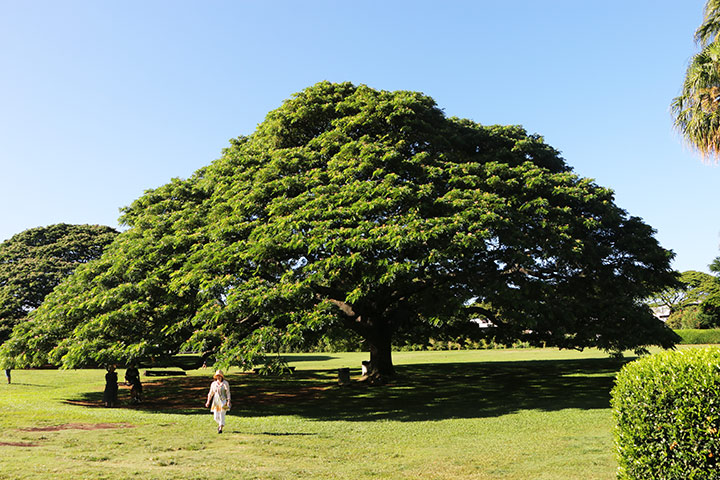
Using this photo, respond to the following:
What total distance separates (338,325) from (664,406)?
13313 mm

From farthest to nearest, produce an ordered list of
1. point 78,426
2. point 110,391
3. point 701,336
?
point 701,336 < point 110,391 < point 78,426

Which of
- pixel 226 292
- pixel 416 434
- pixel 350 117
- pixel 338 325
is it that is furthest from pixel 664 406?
pixel 350 117

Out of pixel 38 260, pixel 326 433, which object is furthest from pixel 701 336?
pixel 38 260

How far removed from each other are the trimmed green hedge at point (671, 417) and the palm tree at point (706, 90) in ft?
59.9

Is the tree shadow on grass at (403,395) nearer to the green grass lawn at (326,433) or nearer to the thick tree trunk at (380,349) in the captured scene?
the green grass lawn at (326,433)

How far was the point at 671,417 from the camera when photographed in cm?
690

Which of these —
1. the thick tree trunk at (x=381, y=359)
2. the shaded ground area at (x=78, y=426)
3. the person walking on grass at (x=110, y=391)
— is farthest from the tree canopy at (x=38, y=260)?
the shaded ground area at (x=78, y=426)

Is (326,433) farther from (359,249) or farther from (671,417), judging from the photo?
(671,417)

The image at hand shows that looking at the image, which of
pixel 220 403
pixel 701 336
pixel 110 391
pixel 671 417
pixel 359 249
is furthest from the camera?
pixel 701 336

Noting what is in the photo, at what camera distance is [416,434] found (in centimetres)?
1441

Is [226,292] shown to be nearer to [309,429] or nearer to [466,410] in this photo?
[309,429]

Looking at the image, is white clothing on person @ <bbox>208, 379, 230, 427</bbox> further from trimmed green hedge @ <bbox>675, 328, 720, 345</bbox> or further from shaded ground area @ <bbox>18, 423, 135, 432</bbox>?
trimmed green hedge @ <bbox>675, 328, 720, 345</bbox>

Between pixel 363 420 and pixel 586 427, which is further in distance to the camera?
pixel 363 420

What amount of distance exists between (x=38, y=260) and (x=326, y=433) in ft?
149
